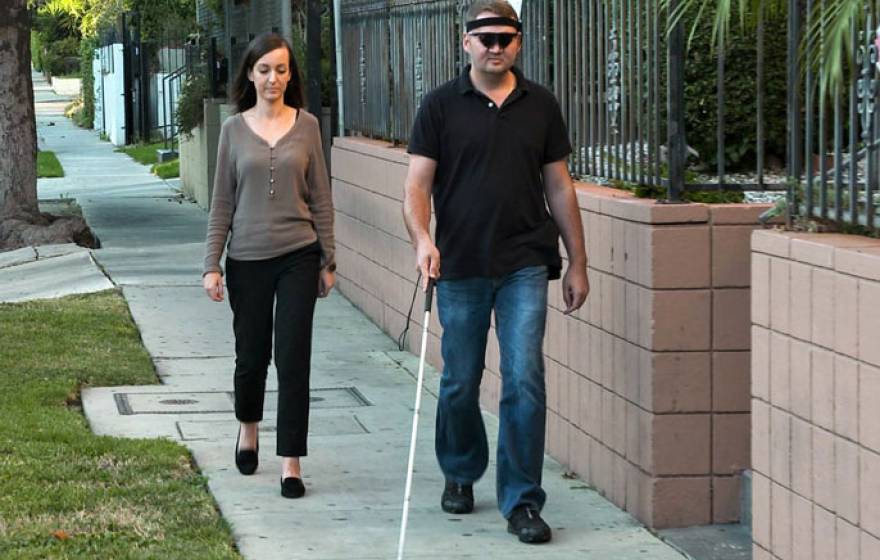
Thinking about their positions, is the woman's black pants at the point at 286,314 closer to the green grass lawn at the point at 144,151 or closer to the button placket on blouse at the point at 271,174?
the button placket on blouse at the point at 271,174

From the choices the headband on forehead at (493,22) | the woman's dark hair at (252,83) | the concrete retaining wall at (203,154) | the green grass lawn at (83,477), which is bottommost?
the green grass lawn at (83,477)

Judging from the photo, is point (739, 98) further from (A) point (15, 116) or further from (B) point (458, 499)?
(A) point (15, 116)

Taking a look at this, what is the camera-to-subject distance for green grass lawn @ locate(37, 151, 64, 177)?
29792 mm

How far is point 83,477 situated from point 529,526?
6.61 feet

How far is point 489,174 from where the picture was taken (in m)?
6.41

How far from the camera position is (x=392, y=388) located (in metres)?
9.79

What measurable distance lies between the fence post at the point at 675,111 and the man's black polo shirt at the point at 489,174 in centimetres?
44

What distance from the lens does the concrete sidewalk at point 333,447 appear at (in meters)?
6.36

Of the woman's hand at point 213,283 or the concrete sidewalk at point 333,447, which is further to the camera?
the woman's hand at point 213,283

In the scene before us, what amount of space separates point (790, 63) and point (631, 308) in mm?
1446

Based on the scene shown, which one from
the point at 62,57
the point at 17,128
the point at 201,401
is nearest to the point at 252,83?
the point at 201,401

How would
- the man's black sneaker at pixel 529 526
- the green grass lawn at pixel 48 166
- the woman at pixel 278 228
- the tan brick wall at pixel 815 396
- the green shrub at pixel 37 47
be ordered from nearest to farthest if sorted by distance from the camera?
1. the tan brick wall at pixel 815 396
2. the man's black sneaker at pixel 529 526
3. the woman at pixel 278 228
4. the green grass lawn at pixel 48 166
5. the green shrub at pixel 37 47

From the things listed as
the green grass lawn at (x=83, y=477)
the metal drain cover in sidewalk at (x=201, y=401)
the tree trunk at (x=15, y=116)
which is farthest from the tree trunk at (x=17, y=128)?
the metal drain cover in sidewalk at (x=201, y=401)

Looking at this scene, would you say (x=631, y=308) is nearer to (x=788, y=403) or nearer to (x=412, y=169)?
(x=412, y=169)
